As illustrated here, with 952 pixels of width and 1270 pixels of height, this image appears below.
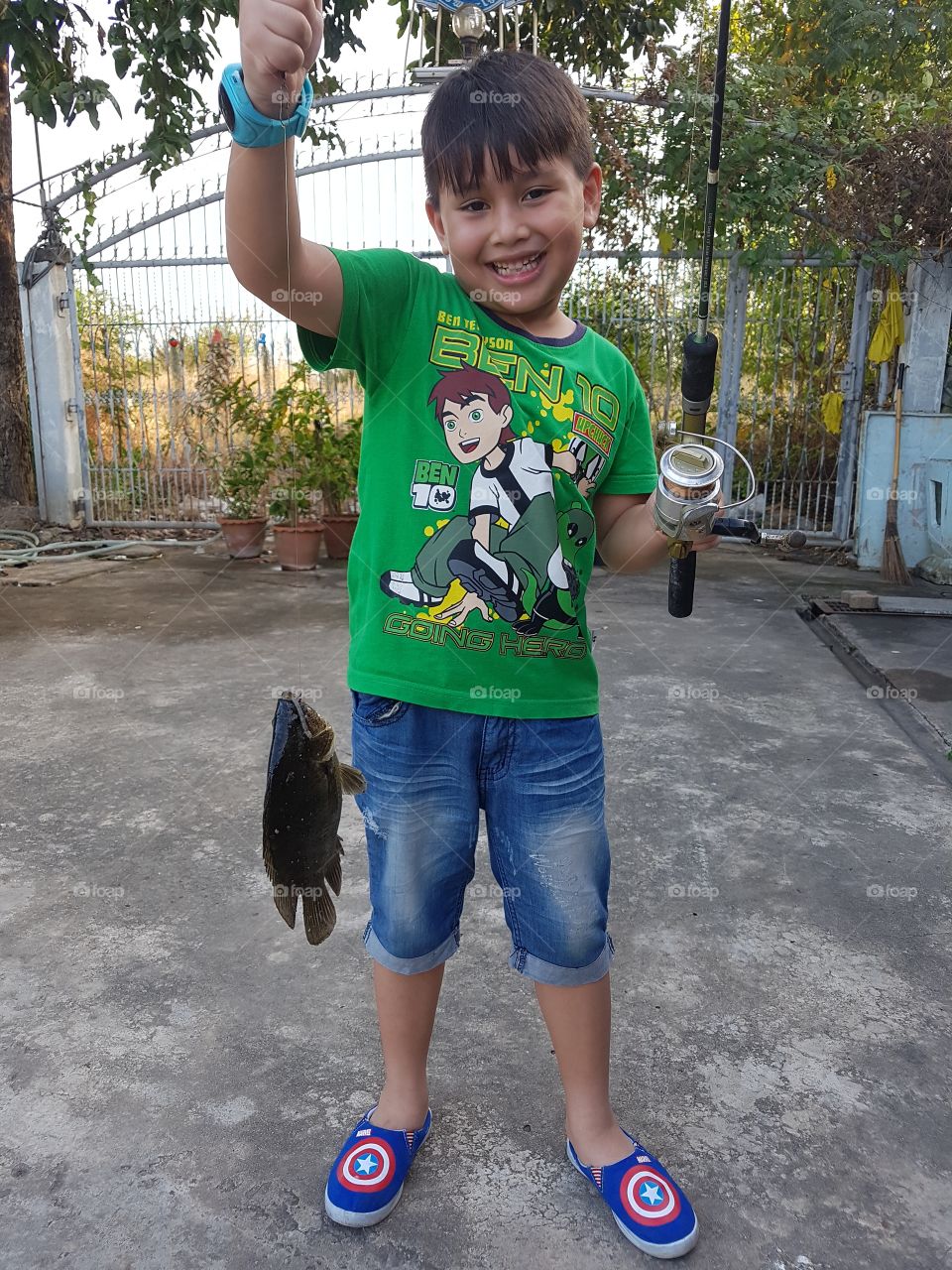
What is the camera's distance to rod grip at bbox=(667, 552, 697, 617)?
5.80 ft

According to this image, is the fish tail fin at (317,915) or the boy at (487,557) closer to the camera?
the boy at (487,557)

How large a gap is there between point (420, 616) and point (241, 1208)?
1000mm

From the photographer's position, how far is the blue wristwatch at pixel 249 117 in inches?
46.8

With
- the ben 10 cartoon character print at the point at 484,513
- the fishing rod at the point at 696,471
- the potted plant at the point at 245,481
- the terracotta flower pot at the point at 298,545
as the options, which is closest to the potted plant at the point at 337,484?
the terracotta flower pot at the point at 298,545

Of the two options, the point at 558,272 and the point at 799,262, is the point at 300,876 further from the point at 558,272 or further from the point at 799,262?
the point at 799,262

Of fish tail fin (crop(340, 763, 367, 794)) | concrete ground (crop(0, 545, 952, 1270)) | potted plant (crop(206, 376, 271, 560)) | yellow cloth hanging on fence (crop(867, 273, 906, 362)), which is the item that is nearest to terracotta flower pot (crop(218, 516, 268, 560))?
potted plant (crop(206, 376, 271, 560))

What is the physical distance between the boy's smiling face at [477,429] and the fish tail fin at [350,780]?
0.49 m

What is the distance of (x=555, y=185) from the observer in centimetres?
147

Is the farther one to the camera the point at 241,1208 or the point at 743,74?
the point at 743,74

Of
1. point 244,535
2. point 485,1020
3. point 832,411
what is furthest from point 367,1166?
point 832,411

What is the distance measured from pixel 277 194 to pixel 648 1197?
156 centimetres

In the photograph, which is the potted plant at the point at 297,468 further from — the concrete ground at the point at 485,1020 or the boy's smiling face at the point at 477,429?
the boy's smiling face at the point at 477,429

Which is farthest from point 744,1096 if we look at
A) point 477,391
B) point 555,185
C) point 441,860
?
point 555,185

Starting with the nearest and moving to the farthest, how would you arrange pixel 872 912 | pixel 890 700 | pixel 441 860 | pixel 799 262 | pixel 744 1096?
pixel 441 860, pixel 744 1096, pixel 872 912, pixel 890 700, pixel 799 262
